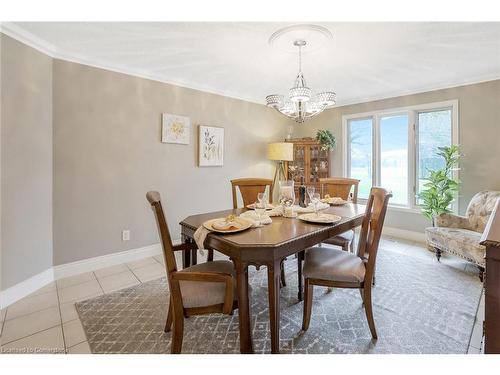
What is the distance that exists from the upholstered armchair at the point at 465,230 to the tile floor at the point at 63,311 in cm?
29

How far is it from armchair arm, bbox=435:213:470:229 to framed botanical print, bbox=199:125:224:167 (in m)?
3.13

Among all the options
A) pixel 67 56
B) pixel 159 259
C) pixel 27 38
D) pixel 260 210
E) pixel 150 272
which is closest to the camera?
pixel 260 210

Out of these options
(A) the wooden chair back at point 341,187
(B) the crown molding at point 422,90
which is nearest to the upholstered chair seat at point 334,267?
(A) the wooden chair back at point 341,187

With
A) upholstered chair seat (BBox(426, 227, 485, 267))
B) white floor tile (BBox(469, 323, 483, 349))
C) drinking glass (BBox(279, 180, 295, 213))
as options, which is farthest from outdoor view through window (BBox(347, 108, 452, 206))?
drinking glass (BBox(279, 180, 295, 213))

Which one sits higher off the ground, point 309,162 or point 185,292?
point 309,162

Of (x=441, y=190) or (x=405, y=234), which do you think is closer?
(x=441, y=190)

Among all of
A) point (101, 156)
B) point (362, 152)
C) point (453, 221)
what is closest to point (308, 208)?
point (453, 221)

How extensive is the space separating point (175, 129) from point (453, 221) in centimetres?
380

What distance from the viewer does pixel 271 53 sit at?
2.55m

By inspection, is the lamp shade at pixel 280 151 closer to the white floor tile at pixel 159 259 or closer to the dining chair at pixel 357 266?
the white floor tile at pixel 159 259

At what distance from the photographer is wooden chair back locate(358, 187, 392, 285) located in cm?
163

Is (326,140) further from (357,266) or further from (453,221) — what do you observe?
(357,266)

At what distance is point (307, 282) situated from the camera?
1.72 m
